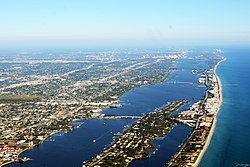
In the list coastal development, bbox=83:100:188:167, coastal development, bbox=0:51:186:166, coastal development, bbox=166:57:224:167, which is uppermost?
coastal development, bbox=166:57:224:167

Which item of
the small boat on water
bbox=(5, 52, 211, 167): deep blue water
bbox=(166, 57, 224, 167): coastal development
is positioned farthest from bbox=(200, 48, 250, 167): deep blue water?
the small boat on water

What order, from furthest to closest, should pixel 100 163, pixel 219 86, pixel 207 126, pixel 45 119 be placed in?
pixel 219 86 → pixel 45 119 → pixel 207 126 → pixel 100 163

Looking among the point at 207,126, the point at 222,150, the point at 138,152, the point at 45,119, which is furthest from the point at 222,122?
the point at 45,119

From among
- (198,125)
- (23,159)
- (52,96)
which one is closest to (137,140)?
(198,125)

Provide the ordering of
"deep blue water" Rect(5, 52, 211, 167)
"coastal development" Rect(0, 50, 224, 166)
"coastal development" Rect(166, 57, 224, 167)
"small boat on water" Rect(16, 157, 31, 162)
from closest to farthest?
"coastal development" Rect(166, 57, 224, 167), "deep blue water" Rect(5, 52, 211, 167), "small boat on water" Rect(16, 157, 31, 162), "coastal development" Rect(0, 50, 224, 166)

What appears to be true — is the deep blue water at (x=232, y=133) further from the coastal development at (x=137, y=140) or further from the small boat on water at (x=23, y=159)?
the small boat on water at (x=23, y=159)

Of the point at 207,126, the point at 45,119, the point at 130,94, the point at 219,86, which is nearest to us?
the point at 207,126

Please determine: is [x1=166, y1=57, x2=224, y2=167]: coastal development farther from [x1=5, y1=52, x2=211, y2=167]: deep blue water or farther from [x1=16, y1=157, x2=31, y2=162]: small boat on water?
[x1=16, y1=157, x2=31, y2=162]: small boat on water

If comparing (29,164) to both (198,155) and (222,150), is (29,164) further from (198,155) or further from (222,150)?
(222,150)

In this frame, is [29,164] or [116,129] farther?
[116,129]
